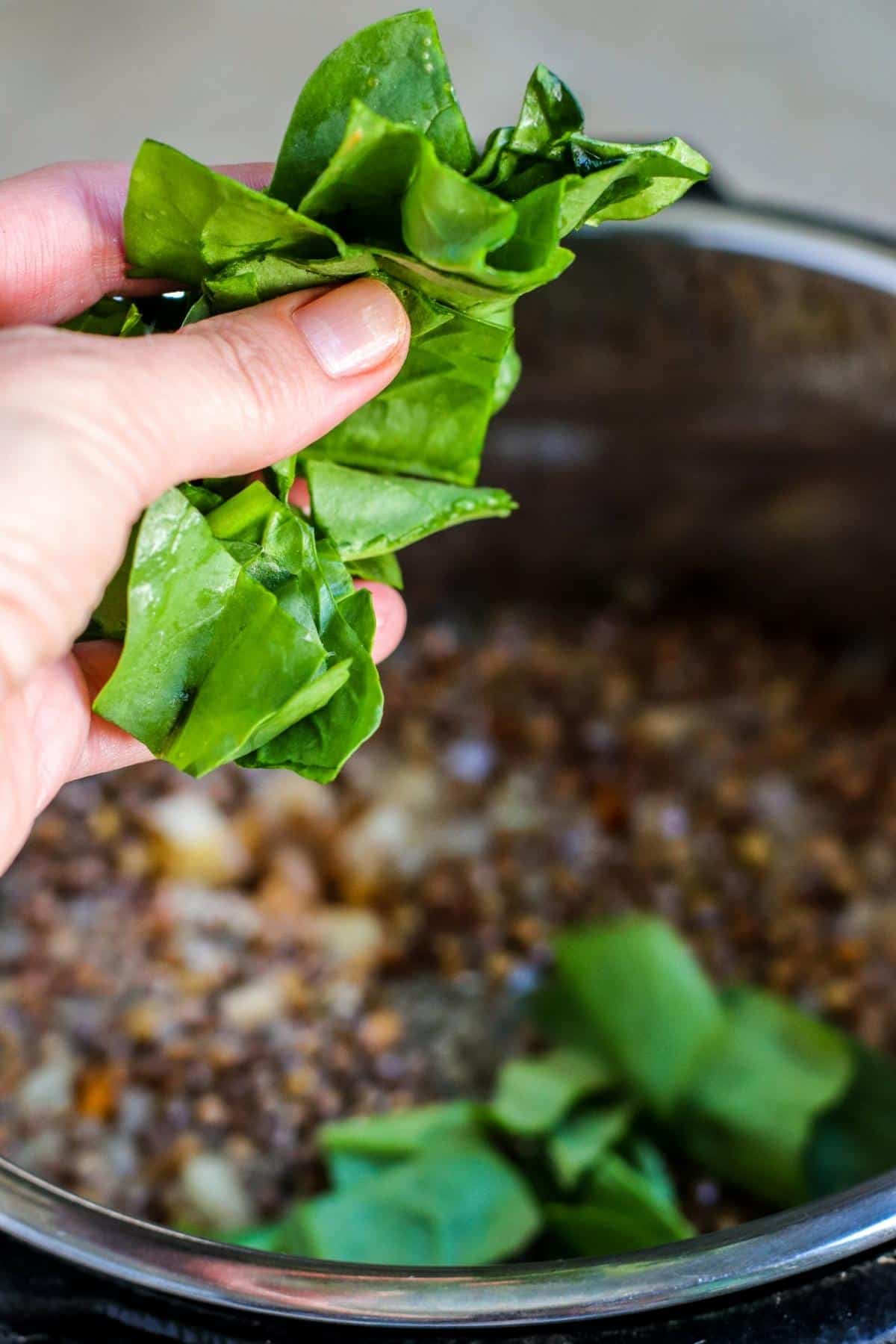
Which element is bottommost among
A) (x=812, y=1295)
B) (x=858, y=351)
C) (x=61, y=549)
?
(x=812, y=1295)

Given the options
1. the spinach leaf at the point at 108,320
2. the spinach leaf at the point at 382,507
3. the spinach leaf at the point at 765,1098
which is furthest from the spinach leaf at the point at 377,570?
the spinach leaf at the point at 765,1098

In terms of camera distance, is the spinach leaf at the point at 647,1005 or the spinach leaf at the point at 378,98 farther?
the spinach leaf at the point at 647,1005

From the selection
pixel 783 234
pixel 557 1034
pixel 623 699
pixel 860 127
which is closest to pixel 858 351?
pixel 783 234

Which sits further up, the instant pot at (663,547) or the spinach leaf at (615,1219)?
the instant pot at (663,547)

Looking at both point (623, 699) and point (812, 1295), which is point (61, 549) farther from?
point (623, 699)

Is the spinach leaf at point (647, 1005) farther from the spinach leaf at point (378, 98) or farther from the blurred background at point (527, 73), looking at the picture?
the blurred background at point (527, 73)

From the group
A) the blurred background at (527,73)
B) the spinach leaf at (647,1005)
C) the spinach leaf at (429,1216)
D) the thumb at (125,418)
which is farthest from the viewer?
the blurred background at (527,73)

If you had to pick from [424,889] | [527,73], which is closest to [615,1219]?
[424,889]

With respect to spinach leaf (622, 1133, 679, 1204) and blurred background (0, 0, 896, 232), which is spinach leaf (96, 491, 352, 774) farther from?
blurred background (0, 0, 896, 232)
